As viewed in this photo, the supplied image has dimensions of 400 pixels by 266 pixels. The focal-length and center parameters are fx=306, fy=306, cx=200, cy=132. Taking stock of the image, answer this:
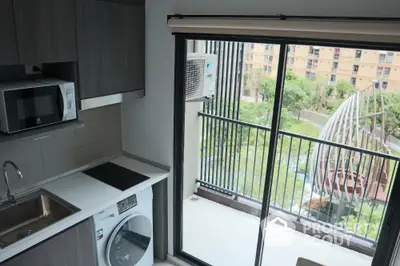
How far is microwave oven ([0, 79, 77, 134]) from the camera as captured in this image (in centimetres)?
164

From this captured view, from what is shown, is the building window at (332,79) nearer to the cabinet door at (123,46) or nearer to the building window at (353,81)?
the building window at (353,81)

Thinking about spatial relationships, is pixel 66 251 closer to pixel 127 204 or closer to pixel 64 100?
pixel 127 204

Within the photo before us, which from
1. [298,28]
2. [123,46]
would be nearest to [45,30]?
[123,46]

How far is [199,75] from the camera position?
2.52 m

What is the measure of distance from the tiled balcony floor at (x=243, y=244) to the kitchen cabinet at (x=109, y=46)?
1.67 m

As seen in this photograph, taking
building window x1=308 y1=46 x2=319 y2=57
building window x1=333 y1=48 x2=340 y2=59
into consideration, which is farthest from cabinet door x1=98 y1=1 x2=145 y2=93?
building window x1=333 y1=48 x2=340 y2=59

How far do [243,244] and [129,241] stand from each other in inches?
48.5

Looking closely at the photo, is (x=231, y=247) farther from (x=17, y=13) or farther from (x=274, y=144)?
(x=17, y=13)

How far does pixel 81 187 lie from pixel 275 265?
1.86 metres

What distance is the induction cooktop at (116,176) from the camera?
226 cm

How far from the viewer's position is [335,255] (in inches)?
114

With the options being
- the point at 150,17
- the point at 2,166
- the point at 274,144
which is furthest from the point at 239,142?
Result: the point at 2,166

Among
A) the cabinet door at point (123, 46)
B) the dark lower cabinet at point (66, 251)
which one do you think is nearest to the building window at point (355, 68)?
the cabinet door at point (123, 46)

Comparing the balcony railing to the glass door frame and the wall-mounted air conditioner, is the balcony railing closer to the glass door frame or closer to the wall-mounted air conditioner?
the glass door frame
